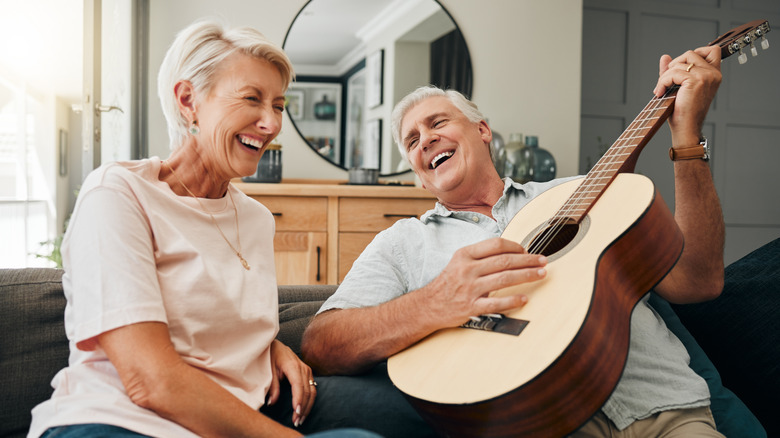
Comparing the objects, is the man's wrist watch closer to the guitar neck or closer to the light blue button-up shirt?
the guitar neck

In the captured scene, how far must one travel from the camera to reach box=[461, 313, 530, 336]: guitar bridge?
874 millimetres

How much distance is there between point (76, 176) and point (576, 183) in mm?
5139

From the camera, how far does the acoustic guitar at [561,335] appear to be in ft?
2.54

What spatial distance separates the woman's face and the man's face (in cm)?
58

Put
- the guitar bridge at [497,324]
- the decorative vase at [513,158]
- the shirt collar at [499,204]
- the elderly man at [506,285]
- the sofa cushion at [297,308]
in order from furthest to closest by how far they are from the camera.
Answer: the decorative vase at [513,158] → the shirt collar at [499,204] → the sofa cushion at [297,308] → the elderly man at [506,285] → the guitar bridge at [497,324]

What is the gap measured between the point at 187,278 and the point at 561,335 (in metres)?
0.61

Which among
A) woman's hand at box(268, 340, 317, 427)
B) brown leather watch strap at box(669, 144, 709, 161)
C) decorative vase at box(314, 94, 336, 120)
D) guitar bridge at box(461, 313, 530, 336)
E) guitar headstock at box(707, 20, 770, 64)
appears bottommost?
woman's hand at box(268, 340, 317, 427)

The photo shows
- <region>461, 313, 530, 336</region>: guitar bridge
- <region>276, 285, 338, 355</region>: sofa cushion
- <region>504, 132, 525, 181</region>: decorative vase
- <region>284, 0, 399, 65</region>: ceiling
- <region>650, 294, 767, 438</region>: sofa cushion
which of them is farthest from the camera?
<region>284, 0, 399, 65</region>: ceiling

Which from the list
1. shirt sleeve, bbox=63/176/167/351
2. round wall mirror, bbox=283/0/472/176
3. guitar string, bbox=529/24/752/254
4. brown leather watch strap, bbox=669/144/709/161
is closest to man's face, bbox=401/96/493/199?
guitar string, bbox=529/24/752/254

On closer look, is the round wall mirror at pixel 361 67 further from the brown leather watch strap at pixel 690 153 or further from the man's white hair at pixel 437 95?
the brown leather watch strap at pixel 690 153

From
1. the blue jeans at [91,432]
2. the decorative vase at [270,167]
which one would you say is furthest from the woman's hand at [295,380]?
the decorative vase at [270,167]

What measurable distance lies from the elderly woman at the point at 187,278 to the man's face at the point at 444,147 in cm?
53

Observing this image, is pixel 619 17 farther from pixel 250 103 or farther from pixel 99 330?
pixel 99 330

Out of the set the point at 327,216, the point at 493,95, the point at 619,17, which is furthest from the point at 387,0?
the point at 619,17
